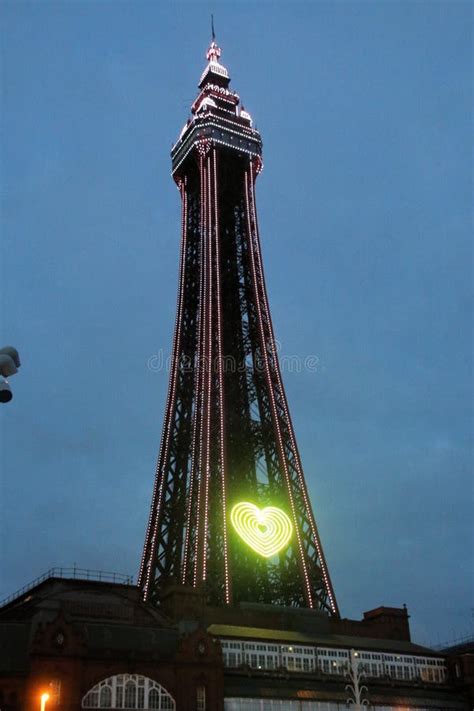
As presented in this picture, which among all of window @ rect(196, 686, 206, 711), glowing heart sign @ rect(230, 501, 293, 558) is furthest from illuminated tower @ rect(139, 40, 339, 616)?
window @ rect(196, 686, 206, 711)

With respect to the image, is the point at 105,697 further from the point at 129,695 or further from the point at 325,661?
Answer: the point at 325,661

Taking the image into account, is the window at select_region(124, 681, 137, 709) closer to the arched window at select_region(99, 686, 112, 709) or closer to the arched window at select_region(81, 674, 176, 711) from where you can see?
the arched window at select_region(81, 674, 176, 711)

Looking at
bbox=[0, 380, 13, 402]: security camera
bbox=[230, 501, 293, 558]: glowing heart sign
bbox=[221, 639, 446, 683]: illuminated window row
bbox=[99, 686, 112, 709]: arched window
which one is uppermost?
bbox=[230, 501, 293, 558]: glowing heart sign

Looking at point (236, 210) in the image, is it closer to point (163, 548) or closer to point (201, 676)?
point (163, 548)

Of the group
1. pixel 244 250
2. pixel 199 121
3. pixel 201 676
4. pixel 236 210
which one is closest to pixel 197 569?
pixel 201 676

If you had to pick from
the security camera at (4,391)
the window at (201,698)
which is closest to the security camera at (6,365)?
the security camera at (4,391)

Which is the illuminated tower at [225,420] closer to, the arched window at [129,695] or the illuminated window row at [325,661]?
the illuminated window row at [325,661]

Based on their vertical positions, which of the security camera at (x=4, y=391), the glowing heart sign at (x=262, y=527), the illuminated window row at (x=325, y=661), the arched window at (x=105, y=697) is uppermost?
the glowing heart sign at (x=262, y=527)
